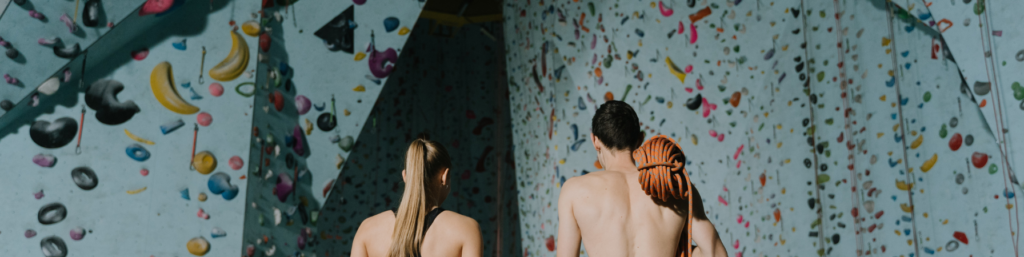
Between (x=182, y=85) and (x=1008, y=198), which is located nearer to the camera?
(x=182, y=85)

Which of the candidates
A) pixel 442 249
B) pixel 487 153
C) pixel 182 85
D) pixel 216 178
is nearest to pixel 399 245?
pixel 442 249

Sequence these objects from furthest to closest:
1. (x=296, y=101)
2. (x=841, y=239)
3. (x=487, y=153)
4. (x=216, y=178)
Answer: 1. (x=487, y=153)
2. (x=841, y=239)
3. (x=296, y=101)
4. (x=216, y=178)

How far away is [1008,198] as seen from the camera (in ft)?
10.7

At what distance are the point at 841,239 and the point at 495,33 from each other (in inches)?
192

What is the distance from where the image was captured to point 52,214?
9.27ft

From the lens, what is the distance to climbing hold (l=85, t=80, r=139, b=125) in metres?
2.91

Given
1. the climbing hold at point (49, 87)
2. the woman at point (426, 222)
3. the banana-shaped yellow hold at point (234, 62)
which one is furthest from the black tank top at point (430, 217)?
the climbing hold at point (49, 87)

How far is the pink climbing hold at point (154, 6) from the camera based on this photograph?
9.66 ft

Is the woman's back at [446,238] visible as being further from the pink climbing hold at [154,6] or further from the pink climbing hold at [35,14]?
the pink climbing hold at [35,14]

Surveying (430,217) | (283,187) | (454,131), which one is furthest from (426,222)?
(454,131)

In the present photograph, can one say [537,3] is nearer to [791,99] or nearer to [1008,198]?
[791,99]

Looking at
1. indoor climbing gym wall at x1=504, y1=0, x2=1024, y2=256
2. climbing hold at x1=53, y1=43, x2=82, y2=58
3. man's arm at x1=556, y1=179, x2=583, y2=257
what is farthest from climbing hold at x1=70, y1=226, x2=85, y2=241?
indoor climbing gym wall at x1=504, y1=0, x2=1024, y2=256

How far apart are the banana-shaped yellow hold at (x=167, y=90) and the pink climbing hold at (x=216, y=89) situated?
0.12m

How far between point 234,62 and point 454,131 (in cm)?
478
